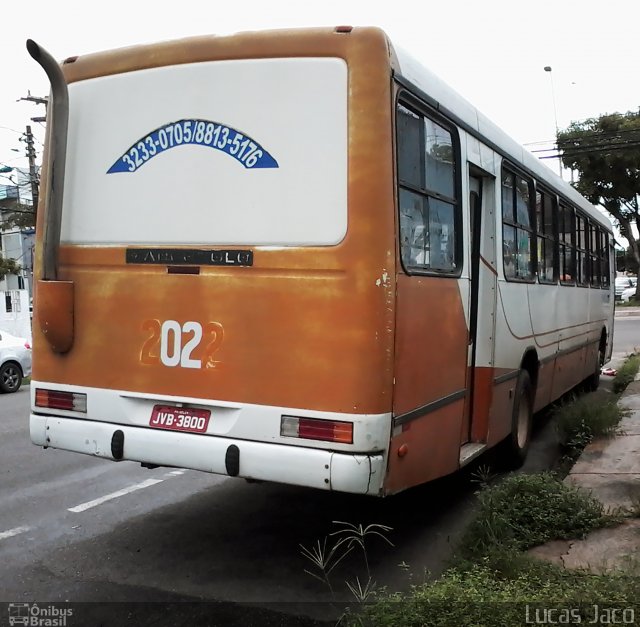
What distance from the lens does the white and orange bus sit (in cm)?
386

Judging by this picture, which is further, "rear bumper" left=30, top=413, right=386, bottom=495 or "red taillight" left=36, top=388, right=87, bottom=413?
"red taillight" left=36, top=388, right=87, bottom=413

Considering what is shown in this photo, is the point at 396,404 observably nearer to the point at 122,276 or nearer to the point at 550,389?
the point at 122,276

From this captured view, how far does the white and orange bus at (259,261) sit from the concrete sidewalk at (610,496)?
982 mm

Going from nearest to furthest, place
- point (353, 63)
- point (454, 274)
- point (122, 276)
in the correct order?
point (353, 63) < point (122, 276) < point (454, 274)

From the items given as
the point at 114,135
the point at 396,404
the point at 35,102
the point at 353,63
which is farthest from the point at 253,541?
the point at 35,102

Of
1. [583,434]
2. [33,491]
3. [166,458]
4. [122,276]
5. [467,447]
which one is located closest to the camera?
[166,458]

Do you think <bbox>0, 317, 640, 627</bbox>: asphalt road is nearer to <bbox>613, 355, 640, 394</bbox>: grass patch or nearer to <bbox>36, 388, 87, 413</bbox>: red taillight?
<bbox>36, 388, 87, 413</bbox>: red taillight

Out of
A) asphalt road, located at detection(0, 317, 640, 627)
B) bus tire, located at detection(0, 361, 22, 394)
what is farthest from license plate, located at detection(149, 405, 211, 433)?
bus tire, located at detection(0, 361, 22, 394)

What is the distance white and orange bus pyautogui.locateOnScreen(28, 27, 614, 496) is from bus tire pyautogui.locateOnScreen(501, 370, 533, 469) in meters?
1.75

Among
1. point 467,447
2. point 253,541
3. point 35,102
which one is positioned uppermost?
point 35,102

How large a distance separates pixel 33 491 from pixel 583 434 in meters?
5.48

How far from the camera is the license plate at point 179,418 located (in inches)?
164

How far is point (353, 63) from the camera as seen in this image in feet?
12.8

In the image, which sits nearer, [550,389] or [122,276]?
[122,276]
